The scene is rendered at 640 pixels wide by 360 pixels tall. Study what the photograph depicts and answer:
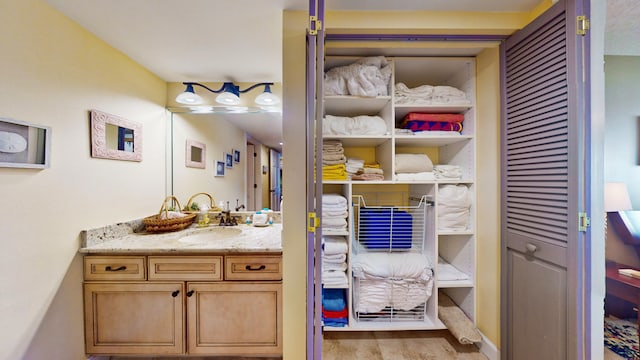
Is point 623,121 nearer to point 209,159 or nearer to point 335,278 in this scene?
point 335,278

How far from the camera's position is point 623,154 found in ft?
5.72

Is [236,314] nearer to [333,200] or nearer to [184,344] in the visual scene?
[184,344]

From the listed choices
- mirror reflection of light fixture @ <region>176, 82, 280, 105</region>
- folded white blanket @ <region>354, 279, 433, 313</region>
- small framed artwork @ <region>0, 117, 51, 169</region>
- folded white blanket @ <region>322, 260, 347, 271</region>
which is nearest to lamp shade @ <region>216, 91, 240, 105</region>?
mirror reflection of light fixture @ <region>176, 82, 280, 105</region>

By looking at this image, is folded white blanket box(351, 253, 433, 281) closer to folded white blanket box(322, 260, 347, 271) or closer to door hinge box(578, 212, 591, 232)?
folded white blanket box(322, 260, 347, 271)

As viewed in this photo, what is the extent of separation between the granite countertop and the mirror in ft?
1.62

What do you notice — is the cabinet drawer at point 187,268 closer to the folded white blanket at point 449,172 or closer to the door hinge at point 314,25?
the door hinge at point 314,25

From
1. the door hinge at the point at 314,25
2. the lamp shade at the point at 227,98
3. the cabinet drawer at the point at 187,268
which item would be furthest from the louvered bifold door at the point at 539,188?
the lamp shade at the point at 227,98

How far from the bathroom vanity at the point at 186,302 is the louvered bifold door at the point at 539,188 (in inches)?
56.4

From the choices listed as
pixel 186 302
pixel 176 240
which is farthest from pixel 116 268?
pixel 186 302

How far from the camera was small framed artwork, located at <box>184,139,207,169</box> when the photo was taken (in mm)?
2090

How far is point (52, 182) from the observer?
123 cm

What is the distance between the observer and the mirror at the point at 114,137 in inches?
57.2

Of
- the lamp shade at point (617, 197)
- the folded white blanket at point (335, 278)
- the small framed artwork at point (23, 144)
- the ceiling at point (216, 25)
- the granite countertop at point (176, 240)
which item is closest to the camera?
the small framed artwork at point (23, 144)

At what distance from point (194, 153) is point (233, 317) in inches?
56.0
